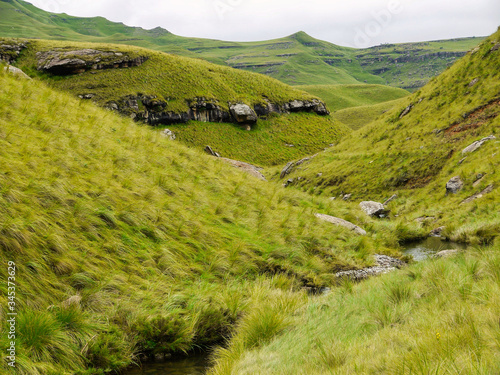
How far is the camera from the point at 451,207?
17875mm

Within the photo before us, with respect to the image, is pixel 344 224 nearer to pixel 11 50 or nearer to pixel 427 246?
pixel 427 246

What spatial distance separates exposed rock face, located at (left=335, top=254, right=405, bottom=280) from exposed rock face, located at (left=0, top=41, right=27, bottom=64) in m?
92.3

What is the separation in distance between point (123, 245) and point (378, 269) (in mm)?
8335

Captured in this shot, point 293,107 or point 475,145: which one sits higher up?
point 293,107

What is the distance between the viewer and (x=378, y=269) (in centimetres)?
1114

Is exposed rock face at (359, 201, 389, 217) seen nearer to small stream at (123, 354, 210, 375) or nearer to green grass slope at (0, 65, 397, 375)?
green grass slope at (0, 65, 397, 375)

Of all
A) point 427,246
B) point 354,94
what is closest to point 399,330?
point 427,246

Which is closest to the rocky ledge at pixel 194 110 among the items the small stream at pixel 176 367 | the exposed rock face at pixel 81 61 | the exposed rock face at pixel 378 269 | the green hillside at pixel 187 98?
the green hillside at pixel 187 98

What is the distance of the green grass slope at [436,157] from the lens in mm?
Answer: 17641

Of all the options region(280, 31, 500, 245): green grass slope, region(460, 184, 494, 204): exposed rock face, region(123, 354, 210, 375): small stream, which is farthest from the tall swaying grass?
region(460, 184, 494, 204): exposed rock face

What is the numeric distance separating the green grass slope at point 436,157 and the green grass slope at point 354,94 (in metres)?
135

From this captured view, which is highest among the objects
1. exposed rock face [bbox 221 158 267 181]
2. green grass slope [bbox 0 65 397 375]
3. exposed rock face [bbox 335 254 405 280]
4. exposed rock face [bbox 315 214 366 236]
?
green grass slope [bbox 0 65 397 375]

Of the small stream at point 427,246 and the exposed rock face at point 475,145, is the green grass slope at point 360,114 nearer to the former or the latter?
the exposed rock face at point 475,145

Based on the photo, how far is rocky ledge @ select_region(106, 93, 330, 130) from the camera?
66.8 meters
